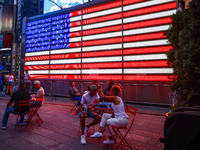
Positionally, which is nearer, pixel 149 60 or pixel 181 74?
pixel 181 74

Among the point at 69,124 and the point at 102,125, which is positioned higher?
the point at 102,125

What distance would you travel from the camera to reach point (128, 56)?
440 inches

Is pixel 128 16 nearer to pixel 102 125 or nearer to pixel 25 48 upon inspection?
pixel 102 125

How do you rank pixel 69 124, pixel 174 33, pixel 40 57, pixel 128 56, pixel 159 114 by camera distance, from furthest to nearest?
pixel 40 57 → pixel 128 56 → pixel 159 114 → pixel 69 124 → pixel 174 33

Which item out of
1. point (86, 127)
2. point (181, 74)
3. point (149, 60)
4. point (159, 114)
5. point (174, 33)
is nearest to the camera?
point (181, 74)

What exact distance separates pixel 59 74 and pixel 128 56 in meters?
7.11

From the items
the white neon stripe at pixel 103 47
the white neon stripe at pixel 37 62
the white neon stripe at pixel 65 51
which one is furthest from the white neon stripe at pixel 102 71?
the white neon stripe at pixel 37 62

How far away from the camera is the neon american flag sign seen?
33.7 ft

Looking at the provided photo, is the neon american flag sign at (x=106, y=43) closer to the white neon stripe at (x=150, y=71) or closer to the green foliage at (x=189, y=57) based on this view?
the white neon stripe at (x=150, y=71)

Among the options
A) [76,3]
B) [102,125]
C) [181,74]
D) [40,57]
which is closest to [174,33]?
Answer: [181,74]

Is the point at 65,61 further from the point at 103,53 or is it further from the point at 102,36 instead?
the point at 102,36

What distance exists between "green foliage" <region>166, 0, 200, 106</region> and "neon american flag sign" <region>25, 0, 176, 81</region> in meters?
5.93

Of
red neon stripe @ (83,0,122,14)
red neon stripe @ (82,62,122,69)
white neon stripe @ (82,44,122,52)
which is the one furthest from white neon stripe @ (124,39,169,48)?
red neon stripe @ (83,0,122,14)

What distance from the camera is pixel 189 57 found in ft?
12.4
